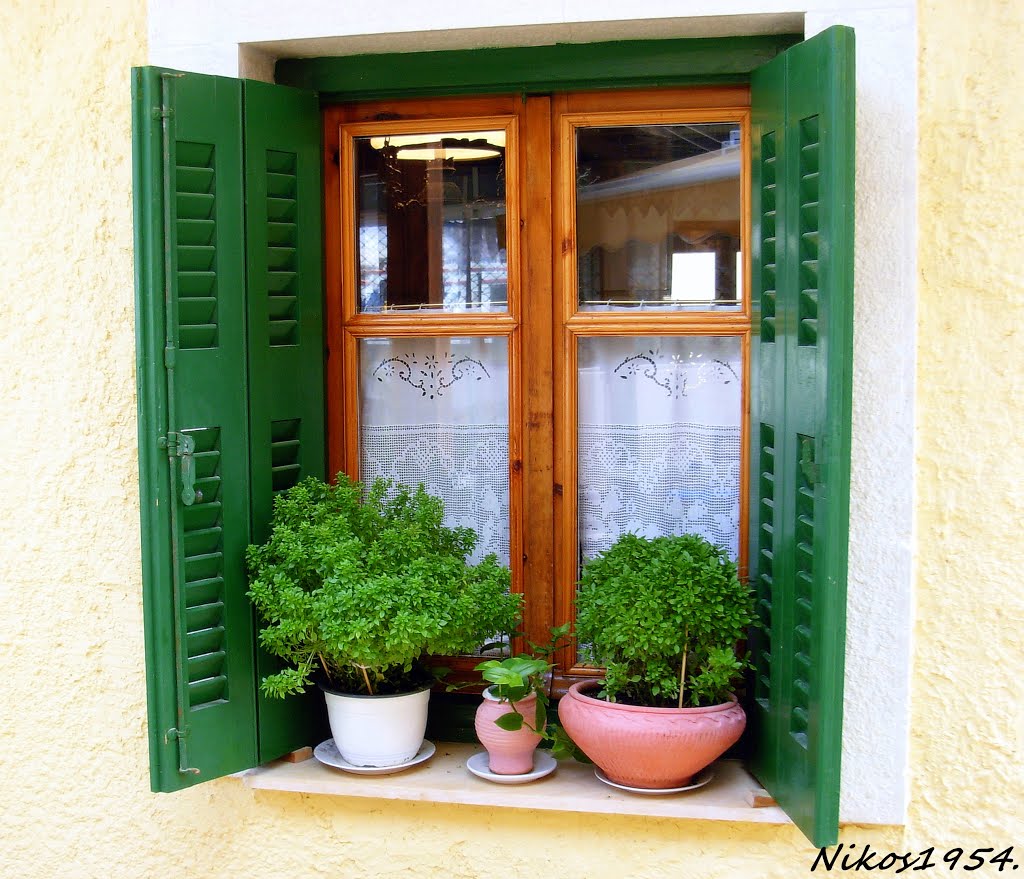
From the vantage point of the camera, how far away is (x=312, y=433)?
10.7 feet

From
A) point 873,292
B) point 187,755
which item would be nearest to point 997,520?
point 873,292

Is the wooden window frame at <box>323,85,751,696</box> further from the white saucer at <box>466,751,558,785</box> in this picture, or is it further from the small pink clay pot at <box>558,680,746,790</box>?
the small pink clay pot at <box>558,680,746,790</box>

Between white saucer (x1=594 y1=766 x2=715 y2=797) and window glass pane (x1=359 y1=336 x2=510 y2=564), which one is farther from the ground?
window glass pane (x1=359 y1=336 x2=510 y2=564)

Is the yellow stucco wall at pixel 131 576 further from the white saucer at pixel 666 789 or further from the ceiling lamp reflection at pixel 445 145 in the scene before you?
the ceiling lamp reflection at pixel 445 145

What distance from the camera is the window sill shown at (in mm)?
2879

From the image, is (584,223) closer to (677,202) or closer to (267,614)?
(677,202)

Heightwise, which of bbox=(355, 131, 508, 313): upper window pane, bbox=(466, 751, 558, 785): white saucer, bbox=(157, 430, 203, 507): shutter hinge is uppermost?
bbox=(355, 131, 508, 313): upper window pane

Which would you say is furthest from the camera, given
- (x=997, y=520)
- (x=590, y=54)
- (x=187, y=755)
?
(x=590, y=54)

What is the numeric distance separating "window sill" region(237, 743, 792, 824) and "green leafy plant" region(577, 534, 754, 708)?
0.74 ft

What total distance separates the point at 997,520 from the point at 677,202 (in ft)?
3.67

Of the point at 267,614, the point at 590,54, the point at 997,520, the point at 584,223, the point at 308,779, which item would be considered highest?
the point at 590,54

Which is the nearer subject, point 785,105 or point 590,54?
point 785,105

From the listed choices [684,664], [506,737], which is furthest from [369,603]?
[684,664]

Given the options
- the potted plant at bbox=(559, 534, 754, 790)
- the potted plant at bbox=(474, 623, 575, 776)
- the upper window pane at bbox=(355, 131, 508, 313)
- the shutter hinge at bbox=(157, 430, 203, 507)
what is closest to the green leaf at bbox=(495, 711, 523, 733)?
the potted plant at bbox=(474, 623, 575, 776)
